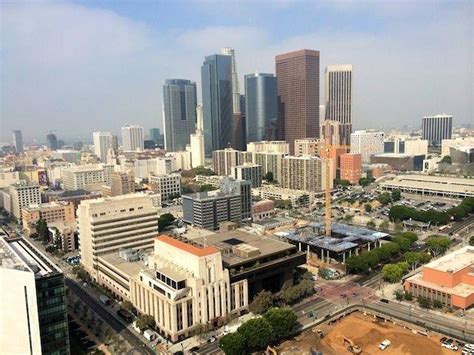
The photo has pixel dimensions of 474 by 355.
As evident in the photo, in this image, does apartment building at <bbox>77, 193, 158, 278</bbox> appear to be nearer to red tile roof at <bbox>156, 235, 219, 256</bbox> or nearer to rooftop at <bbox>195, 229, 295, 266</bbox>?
rooftop at <bbox>195, 229, 295, 266</bbox>

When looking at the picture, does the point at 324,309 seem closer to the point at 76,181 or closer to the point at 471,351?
the point at 471,351

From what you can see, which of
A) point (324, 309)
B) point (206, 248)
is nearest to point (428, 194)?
point (324, 309)

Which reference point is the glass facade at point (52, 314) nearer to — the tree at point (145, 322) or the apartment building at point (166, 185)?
the tree at point (145, 322)

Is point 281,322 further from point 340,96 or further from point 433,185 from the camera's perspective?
point 340,96

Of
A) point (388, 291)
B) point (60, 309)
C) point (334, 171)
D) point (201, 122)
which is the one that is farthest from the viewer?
point (201, 122)

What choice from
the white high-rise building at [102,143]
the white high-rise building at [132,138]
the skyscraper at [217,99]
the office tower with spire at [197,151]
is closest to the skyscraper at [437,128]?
the skyscraper at [217,99]

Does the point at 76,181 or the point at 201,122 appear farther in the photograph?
the point at 201,122

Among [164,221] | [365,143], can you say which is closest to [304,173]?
[164,221]
